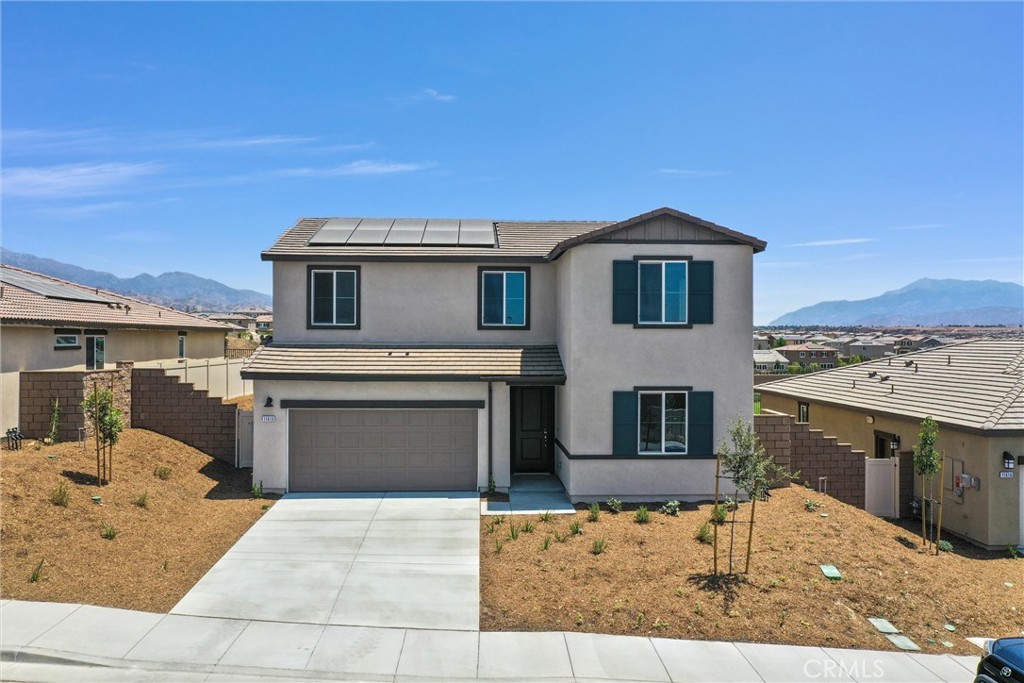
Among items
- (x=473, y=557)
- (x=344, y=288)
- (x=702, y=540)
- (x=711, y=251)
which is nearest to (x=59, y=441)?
(x=344, y=288)

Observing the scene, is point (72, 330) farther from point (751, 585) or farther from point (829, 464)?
point (829, 464)

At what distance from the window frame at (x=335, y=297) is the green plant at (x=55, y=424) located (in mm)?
5559

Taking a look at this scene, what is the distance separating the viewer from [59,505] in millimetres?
10078

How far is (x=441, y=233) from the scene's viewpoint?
53.4 ft

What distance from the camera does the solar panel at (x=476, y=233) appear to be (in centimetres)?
1545

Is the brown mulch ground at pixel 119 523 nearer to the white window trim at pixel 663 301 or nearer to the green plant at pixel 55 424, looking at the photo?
the green plant at pixel 55 424

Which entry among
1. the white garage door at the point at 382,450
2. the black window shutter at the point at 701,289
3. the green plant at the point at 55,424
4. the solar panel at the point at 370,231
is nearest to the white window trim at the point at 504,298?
the white garage door at the point at 382,450

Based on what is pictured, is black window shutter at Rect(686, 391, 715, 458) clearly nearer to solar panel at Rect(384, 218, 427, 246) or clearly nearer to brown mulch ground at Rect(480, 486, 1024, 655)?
brown mulch ground at Rect(480, 486, 1024, 655)

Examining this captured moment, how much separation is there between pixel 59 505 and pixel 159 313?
1409 centimetres

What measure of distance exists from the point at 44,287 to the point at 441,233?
12881mm

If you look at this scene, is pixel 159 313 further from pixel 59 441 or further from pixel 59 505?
pixel 59 505

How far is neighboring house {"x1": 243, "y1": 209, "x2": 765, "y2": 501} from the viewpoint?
12.7 m

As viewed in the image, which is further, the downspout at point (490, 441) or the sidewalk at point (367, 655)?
the downspout at point (490, 441)

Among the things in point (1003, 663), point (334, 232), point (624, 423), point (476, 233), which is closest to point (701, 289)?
point (624, 423)
